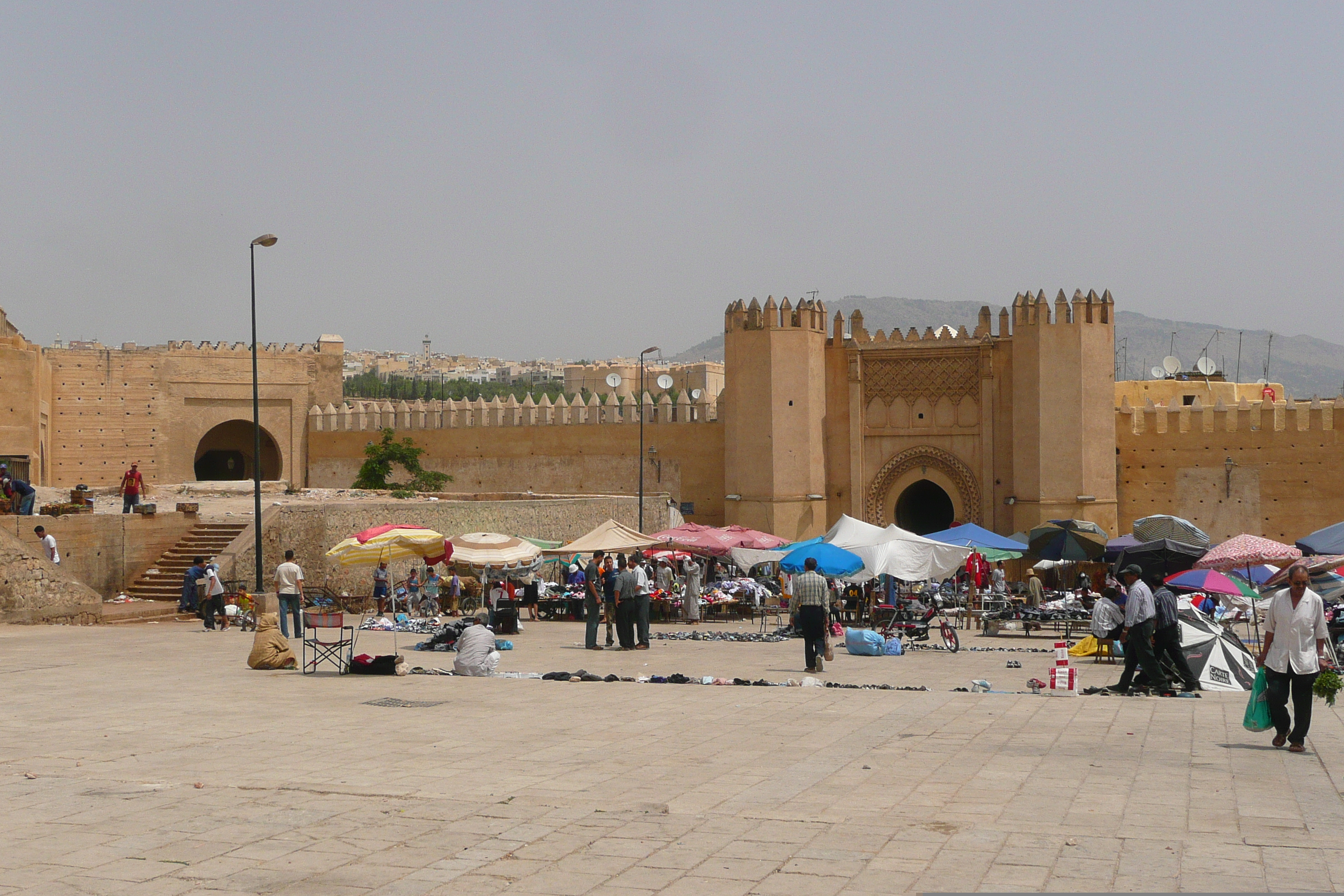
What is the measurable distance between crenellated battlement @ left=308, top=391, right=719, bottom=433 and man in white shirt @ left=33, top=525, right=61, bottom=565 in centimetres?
1440

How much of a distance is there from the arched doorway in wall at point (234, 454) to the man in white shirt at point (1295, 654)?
114ft

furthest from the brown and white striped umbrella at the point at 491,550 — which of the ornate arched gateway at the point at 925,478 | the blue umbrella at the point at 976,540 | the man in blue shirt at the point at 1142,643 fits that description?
the ornate arched gateway at the point at 925,478

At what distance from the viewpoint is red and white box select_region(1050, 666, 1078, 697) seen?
35.2ft

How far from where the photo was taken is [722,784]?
6.88 m

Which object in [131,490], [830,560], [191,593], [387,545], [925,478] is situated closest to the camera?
[387,545]

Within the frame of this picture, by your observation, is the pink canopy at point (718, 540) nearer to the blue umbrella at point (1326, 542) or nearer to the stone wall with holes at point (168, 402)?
the blue umbrella at point (1326, 542)

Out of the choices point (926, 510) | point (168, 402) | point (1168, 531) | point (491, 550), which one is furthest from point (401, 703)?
point (168, 402)

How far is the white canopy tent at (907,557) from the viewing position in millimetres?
17953

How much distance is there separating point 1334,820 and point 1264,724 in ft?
7.01

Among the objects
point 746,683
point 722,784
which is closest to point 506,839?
point 722,784

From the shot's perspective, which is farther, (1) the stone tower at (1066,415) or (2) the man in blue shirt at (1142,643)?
(1) the stone tower at (1066,415)

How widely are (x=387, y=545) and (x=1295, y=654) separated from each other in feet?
37.2

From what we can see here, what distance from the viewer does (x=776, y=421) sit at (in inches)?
1206

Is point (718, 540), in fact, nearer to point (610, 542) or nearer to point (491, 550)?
point (610, 542)
